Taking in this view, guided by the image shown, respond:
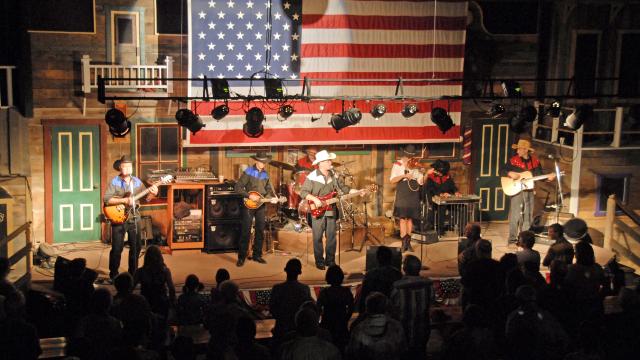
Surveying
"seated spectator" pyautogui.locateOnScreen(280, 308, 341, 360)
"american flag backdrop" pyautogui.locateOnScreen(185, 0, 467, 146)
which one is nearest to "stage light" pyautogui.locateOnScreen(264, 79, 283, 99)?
"american flag backdrop" pyautogui.locateOnScreen(185, 0, 467, 146)

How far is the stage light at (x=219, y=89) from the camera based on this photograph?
483 inches

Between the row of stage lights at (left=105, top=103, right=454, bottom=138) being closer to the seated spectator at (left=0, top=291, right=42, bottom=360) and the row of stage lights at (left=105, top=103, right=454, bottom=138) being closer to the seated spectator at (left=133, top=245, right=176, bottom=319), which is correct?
the seated spectator at (left=133, top=245, right=176, bottom=319)

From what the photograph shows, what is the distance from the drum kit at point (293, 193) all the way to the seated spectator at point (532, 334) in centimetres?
704

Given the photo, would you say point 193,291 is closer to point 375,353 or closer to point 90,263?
point 375,353

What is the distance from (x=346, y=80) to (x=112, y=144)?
4.44 m

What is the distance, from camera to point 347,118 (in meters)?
13.4

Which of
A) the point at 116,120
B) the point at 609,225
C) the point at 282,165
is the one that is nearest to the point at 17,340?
the point at 116,120

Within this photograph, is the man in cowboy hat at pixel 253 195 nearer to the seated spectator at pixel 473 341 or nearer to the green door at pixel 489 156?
the green door at pixel 489 156

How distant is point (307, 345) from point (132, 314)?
196 centimetres

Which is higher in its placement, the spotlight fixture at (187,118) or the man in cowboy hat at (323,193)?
the spotlight fixture at (187,118)

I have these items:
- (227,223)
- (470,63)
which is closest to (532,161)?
(470,63)

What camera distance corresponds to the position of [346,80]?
14.6 metres

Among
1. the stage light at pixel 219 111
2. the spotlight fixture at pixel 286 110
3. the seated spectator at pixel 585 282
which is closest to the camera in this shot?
the seated spectator at pixel 585 282

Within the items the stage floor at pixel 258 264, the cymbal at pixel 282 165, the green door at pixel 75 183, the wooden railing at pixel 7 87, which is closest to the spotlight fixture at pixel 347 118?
the cymbal at pixel 282 165
